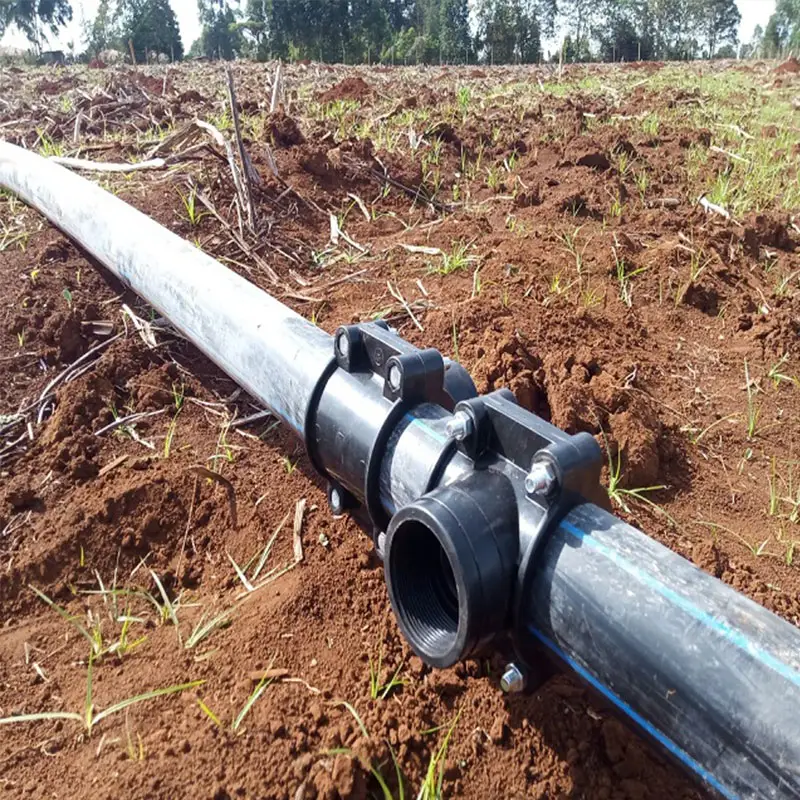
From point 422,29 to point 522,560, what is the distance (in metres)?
74.8

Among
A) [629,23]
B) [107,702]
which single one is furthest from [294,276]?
[629,23]

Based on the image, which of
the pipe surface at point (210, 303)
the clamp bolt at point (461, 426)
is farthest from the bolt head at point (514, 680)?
the pipe surface at point (210, 303)

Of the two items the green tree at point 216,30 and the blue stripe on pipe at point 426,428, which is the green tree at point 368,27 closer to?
the green tree at point 216,30

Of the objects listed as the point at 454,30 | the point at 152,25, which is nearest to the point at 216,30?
the point at 152,25

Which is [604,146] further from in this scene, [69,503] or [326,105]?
[69,503]

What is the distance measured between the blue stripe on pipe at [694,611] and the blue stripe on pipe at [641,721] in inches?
8.0

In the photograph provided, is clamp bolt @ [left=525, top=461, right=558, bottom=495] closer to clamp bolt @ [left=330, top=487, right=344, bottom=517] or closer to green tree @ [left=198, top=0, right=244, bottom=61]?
clamp bolt @ [left=330, top=487, right=344, bottom=517]

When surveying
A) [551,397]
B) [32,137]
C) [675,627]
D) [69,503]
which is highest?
[32,137]

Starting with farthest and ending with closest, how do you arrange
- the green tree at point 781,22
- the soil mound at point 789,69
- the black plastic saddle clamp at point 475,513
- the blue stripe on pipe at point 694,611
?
the green tree at point 781,22
the soil mound at point 789,69
the black plastic saddle clamp at point 475,513
the blue stripe on pipe at point 694,611

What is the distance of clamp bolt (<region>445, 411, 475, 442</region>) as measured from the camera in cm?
137

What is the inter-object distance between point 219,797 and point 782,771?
1.10 m

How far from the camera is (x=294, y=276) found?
3.39m

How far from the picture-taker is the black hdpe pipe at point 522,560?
3.22 ft

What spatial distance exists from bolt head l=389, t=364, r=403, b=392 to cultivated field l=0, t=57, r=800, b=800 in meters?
0.60
